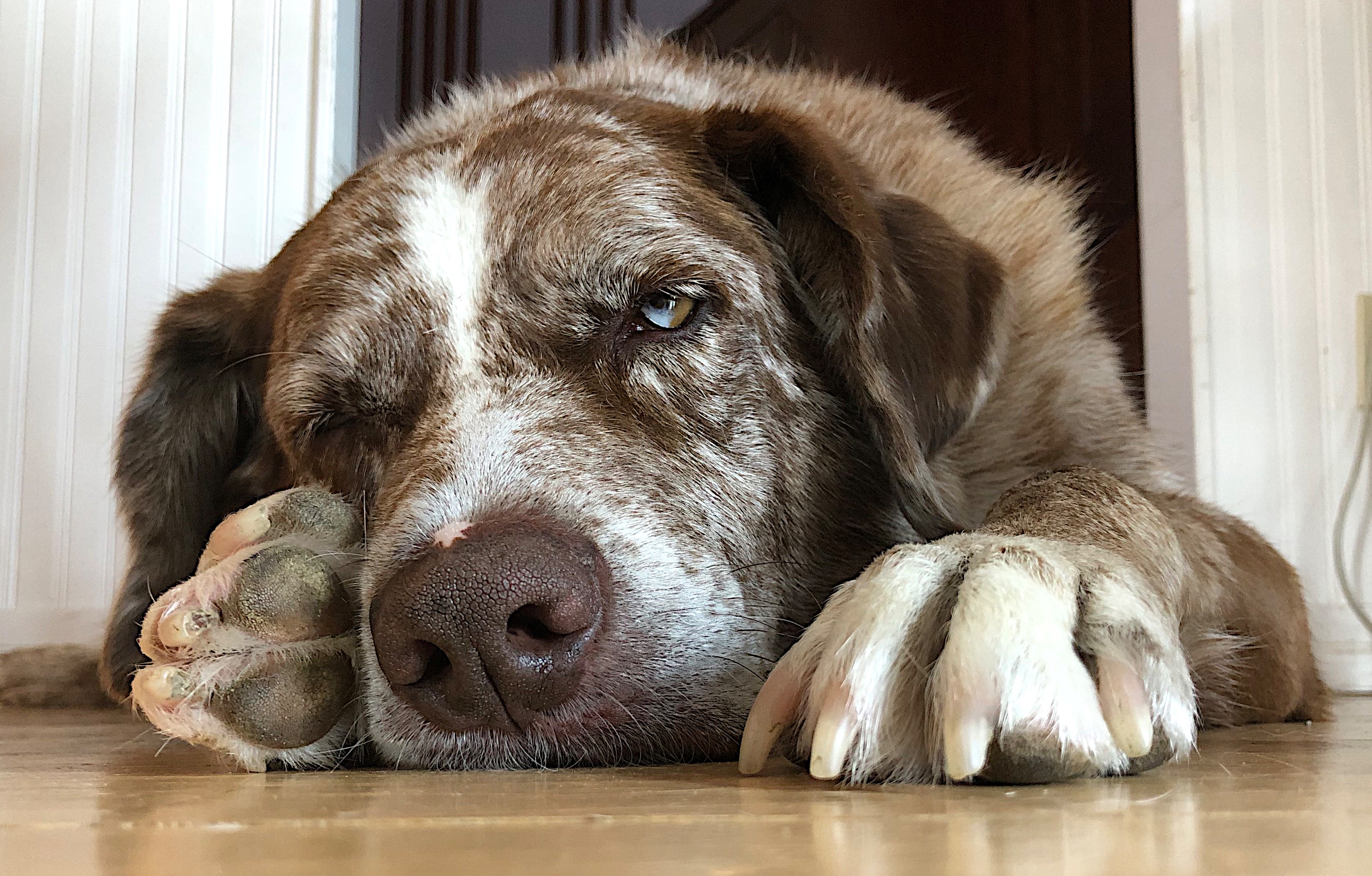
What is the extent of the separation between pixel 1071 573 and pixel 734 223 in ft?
2.33

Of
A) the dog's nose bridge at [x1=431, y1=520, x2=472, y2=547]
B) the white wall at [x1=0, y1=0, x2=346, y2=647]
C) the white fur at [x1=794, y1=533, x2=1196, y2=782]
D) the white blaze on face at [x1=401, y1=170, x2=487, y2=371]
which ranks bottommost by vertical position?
the white fur at [x1=794, y1=533, x2=1196, y2=782]

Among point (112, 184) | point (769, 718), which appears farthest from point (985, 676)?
point (112, 184)

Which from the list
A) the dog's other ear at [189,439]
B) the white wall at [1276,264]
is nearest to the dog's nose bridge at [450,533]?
the dog's other ear at [189,439]

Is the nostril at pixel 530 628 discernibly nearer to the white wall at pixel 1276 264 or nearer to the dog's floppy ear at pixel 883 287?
the dog's floppy ear at pixel 883 287

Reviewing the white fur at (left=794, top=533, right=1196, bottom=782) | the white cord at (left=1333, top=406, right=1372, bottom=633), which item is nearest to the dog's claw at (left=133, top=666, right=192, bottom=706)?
the white fur at (left=794, top=533, right=1196, bottom=782)

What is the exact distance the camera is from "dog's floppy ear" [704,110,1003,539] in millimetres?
1334

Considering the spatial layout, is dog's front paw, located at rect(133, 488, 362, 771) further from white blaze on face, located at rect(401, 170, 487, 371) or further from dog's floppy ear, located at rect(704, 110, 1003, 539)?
dog's floppy ear, located at rect(704, 110, 1003, 539)

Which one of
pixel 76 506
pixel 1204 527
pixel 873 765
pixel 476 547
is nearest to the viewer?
pixel 873 765

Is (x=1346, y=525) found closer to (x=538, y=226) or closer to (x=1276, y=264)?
(x=1276, y=264)

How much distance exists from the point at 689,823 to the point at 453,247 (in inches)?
36.3

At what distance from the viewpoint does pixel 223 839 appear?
1.81ft

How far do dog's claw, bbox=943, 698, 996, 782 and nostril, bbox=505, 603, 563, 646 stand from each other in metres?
0.36

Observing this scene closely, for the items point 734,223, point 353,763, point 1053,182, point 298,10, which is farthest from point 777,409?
point 298,10

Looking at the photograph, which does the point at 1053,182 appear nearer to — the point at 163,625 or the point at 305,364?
the point at 305,364
